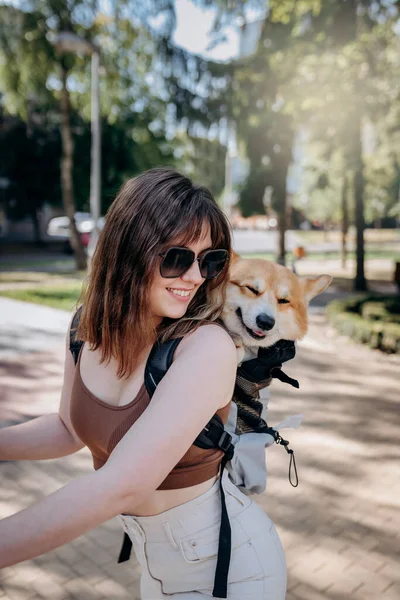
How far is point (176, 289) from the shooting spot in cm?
154

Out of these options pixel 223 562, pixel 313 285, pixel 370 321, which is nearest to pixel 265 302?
pixel 313 285

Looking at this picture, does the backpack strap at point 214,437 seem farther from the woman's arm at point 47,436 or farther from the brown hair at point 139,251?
the woman's arm at point 47,436

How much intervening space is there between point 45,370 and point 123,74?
531 inches

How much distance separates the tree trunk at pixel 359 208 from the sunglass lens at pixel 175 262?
13.7 metres

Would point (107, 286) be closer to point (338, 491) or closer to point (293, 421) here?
point (293, 421)

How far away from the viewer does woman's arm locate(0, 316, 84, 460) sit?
170 centimetres

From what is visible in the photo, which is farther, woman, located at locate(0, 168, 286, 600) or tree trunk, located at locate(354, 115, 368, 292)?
tree trunk, located at locate(354, 115, 368, 292)

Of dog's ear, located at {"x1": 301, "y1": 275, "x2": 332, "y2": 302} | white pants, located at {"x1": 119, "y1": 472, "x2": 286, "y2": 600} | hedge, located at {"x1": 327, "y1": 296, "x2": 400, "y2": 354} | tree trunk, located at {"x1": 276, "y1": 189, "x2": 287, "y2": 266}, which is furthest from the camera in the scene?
tree trunk, located at {"x1": 276, "y1": 189, "x2": 287, "y2": 266}

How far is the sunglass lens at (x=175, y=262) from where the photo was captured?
1.48 metres

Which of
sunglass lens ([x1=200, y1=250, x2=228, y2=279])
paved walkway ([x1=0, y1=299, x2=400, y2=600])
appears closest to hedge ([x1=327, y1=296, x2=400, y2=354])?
paved walkway ([x1=0, y1=299, x2=400, y2=600])

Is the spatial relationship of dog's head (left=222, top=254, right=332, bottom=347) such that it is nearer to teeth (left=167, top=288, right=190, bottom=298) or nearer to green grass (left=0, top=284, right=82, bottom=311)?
teeth (left=167, top=288, right=190, bottom=298)

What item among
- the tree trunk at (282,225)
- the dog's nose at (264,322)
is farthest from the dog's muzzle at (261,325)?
the tree trunk at (282,225)

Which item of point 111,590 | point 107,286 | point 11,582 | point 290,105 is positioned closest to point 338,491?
point 111,590

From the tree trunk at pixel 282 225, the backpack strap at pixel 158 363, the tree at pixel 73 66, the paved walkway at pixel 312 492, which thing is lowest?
the paved walkway at pixel 312 492
